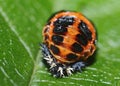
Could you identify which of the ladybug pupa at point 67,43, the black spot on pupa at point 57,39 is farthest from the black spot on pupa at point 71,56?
the black spot on pupa at point 57,39

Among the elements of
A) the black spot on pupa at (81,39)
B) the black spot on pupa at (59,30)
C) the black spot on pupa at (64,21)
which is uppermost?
the black spot on pupa at (64,21)

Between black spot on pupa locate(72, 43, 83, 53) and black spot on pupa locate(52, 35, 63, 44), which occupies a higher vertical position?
black spot on pupa locate(52, 35, 63, 44)

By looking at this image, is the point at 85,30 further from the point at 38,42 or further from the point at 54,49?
the point at 38,42

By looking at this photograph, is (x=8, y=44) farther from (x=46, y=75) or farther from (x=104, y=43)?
(x=104, y=43)

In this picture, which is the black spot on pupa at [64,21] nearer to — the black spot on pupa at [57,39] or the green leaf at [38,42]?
the black spot on pupa at [57,39]

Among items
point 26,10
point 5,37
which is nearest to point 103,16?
point 26,10

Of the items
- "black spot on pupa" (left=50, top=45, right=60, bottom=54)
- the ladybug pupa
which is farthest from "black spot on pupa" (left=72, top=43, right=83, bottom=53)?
"black spot on pupa" (left=50, top=45, right=60, bottom=54)

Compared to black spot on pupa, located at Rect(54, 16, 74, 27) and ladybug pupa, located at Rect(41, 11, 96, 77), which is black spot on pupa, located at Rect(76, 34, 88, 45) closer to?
ladybug pupa, located at Rect(41, 11, 96, 77)
